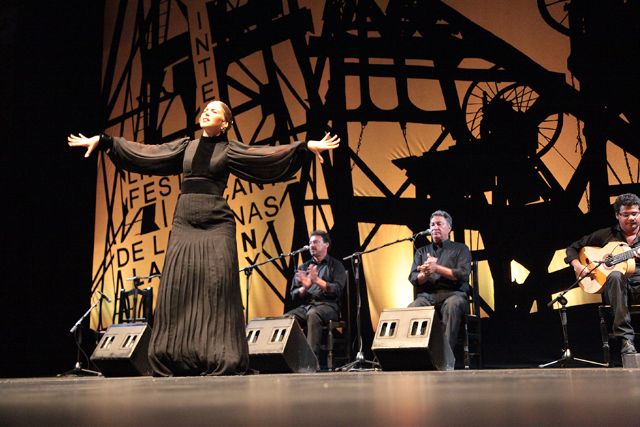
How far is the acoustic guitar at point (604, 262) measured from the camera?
4.07 meters

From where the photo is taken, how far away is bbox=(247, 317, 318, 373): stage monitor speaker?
151 inches

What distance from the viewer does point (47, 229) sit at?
20.4 ft

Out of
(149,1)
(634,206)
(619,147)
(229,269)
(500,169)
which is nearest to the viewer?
(229,269)

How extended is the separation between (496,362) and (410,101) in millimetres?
2157

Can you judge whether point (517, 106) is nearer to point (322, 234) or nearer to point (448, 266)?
point (448, 266)

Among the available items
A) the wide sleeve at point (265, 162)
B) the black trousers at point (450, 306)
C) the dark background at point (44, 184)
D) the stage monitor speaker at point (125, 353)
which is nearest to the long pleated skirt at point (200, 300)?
the wide sleeve at point (265, 162)

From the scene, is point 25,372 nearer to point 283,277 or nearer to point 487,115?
point 283,277

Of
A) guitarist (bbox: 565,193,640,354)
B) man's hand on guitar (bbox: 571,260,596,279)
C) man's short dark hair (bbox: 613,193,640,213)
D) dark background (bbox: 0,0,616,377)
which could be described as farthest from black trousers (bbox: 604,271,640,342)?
dark background (bbox: 0,0,616,377)

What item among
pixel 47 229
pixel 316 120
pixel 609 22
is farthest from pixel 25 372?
pixel 609 22

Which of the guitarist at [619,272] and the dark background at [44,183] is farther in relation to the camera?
the dark background at [44,183]

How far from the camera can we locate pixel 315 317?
15.8ft

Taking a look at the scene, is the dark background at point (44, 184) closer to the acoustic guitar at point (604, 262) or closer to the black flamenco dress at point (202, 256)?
the black flamenco dress at point (202, 256)

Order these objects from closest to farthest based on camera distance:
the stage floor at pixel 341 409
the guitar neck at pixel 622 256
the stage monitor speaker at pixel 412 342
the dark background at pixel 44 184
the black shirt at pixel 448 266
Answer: the stage floor at pixel 341 409, the stage monitor speaker at pixel 412 342, the guitar neck at pixel 622 256, the black shirt at pixel 448 266, the dark background at pixel 44 184

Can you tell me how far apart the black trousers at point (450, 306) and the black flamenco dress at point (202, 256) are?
1.59m
